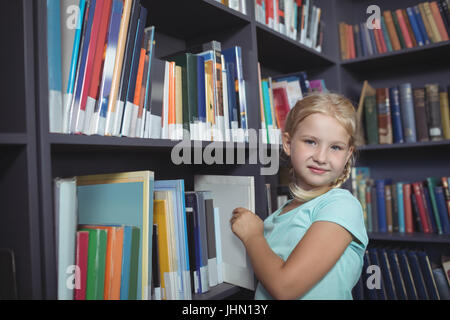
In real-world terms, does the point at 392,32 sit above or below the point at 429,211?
above

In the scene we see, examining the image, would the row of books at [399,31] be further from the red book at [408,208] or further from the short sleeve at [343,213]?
the short sleeve at [343,213]

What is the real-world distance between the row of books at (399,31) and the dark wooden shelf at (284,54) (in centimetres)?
24

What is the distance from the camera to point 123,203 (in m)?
0.91

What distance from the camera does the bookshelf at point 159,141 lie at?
685 millimetres

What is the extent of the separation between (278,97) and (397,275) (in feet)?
3.61

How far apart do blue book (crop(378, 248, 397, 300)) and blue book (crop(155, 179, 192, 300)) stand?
4.07 feet

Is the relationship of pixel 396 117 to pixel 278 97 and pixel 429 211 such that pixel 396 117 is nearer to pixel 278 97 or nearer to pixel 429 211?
pixel 429 211

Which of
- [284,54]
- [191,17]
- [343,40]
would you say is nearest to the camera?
[191,17]

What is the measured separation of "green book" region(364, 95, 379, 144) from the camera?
1935 millimetres

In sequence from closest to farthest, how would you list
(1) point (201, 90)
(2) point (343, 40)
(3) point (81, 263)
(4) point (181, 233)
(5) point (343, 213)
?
(3) point (81, 263)
(5) point (343, 213)
(4) point (181, 233)
(1) point (201, 90)
(2) point (343, 40)

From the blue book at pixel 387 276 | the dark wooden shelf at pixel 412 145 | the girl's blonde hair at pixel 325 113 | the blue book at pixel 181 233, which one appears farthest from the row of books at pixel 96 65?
the blue book at pixel 387 276

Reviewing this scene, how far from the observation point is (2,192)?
2.40 feet

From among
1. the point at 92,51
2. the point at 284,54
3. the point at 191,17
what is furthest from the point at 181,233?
the point at 284,54
